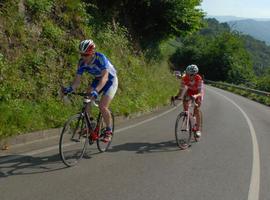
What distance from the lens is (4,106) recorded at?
32.4 ft

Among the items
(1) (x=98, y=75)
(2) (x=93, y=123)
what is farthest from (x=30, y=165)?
(1) (x=98, y=75)

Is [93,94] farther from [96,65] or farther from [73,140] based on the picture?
[73,140]

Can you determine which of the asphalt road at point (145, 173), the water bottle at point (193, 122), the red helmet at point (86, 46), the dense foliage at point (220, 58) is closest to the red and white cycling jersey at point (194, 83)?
the water bottle at point (193, 122)

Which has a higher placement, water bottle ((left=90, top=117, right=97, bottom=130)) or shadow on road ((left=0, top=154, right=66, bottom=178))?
water bottle ((left=90, top=117, right=97, bottom=130))

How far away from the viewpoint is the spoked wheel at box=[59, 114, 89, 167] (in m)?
7.89

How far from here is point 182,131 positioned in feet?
35.4

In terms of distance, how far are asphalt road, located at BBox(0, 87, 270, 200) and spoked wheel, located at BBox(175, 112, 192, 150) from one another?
214 millimetres

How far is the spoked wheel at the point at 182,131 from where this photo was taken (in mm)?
10680

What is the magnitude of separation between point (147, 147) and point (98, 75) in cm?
254

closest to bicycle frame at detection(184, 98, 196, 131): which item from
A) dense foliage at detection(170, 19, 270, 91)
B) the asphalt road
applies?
the asphalt road

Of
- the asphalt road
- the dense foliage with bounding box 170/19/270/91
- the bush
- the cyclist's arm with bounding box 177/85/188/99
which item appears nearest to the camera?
the asphalt road

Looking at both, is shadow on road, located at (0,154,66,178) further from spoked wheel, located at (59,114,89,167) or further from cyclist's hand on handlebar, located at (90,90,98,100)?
cyclist's hand on handlebar, located at (90,90,98,100)

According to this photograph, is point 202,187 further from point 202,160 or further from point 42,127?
point 42,127

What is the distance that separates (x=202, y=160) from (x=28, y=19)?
669 centimetres
